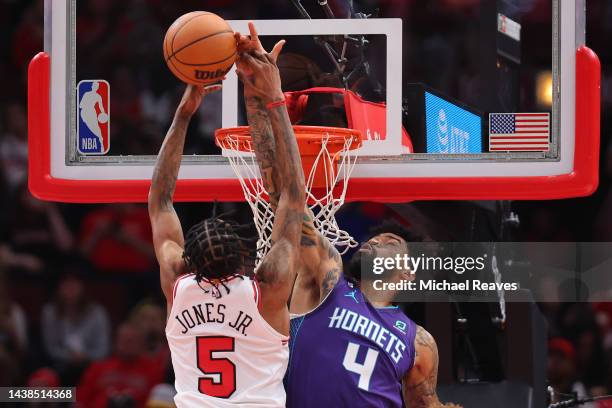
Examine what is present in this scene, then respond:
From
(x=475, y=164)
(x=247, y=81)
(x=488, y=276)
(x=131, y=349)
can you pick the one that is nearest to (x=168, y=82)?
(x=131, y=349)

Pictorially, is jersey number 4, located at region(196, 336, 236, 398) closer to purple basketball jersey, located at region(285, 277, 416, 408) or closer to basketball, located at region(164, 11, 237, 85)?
purple basketball jersey, located at region(285, 277, 416, 408)

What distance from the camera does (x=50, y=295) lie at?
25.0ft

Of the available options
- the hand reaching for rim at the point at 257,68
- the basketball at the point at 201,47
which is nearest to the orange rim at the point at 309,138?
the hand reaching for rim at the point at 257,68

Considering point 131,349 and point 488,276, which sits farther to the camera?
point 131,349

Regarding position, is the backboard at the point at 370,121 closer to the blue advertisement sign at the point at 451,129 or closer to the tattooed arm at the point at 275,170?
the blue advertisement sign at the point at 451,129

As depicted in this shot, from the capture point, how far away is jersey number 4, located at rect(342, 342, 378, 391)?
4055 millimetres

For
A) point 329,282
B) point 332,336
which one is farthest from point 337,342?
point 329,282

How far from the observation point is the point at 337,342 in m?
4.07

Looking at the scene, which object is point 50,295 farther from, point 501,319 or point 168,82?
point 501,319

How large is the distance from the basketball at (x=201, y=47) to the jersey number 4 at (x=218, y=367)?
861mm

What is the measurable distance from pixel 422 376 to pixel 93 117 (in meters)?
1.75

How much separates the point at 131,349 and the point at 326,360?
127 inches

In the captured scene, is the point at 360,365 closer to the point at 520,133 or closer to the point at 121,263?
the point at 520,133

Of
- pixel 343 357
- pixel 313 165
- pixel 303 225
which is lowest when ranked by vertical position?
pixel 343 357
